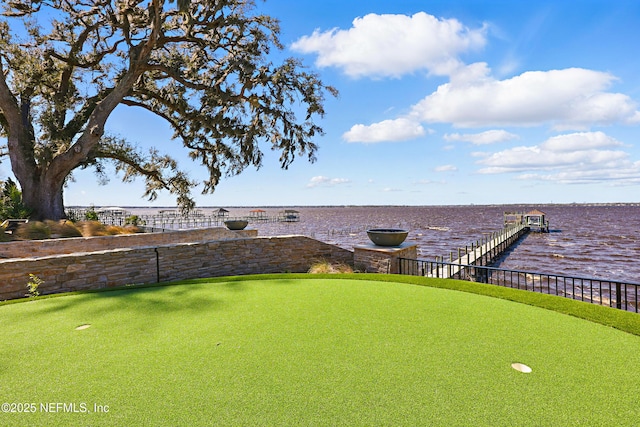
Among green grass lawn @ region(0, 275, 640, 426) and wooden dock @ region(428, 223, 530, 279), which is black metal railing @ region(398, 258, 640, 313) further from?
green grass lawn @ region(0, 275, 640, 426)

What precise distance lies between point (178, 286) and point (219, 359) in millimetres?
3608

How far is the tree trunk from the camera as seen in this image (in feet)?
46.8

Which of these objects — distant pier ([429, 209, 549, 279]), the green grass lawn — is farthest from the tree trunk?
distant pier ([429, 209, 549, 279])

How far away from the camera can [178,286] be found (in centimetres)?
624

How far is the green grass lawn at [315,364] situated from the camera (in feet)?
7.68

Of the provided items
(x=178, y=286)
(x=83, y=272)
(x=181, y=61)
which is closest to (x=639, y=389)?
(x=178, y=286)

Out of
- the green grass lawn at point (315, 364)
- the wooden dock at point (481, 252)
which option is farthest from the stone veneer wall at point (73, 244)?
the wooden dock at point (481, 252)

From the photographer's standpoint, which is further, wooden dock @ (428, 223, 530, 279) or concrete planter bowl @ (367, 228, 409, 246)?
wooden dock @ (428, 223, 530, 279)

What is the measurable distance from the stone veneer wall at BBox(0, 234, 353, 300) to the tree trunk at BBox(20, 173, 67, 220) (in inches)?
234

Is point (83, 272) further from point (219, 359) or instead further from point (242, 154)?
point (242, 154)

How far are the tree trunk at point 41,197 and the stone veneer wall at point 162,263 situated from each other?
5.95m

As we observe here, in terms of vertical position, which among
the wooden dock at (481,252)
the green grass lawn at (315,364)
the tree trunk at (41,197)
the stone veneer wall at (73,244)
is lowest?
the wooden dock at (481,252)

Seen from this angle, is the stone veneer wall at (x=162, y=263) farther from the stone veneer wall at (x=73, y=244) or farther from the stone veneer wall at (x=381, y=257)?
the stone veneer wall at (x=381, y=257)

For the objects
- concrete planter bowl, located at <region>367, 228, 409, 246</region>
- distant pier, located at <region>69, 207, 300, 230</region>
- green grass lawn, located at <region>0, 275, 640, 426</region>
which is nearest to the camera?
green grass lawn, located at <region>0, 275, 640, 426</region>
